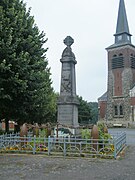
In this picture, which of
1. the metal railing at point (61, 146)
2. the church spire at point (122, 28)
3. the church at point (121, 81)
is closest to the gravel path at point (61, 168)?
the metal railing at point (61, 146)

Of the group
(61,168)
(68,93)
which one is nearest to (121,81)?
(68,93)

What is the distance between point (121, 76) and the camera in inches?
Result: 2031

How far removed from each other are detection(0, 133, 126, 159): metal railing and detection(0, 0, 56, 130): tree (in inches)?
114

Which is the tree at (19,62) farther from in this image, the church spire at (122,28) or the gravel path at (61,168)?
the church spire at (122,28)

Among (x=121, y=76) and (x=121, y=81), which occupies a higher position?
(x=121, y=76)

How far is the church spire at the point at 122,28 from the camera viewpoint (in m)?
53.6

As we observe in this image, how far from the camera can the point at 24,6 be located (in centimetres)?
1574

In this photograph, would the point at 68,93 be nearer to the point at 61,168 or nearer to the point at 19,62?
the point at 19,62

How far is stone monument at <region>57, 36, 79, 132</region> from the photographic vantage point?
13.4m

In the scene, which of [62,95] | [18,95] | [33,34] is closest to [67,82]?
[62,95]

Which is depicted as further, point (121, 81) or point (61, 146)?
point (121, 81)

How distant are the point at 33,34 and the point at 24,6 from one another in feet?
7.68

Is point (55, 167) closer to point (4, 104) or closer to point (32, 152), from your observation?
point (32, 152)

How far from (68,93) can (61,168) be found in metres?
6.63
